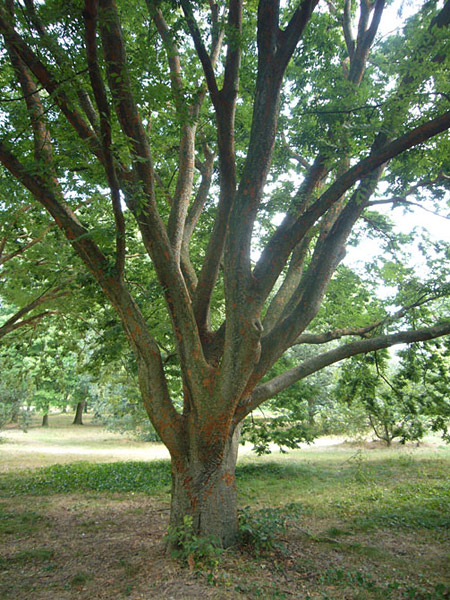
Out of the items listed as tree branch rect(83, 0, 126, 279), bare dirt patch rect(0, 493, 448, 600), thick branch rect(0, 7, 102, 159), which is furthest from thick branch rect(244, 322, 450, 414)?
thick branch rect(0, 7, 102, 159)

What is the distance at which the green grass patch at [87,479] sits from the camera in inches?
362

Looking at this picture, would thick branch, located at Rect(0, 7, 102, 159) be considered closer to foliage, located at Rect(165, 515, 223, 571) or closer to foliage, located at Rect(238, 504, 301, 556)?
foliage, located at Rect(165, 515, 223, 571)

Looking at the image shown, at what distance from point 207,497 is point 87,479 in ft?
23.1

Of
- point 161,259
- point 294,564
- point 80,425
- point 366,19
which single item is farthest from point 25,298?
point 80,425

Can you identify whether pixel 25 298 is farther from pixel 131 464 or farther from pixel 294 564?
pixel 294 564

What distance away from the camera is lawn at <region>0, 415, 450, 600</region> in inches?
155

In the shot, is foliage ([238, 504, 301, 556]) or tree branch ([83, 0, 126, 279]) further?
foliage ([238, 504, 301, 556])

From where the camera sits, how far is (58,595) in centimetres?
390

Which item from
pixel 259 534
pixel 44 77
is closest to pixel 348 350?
pixel 259 534

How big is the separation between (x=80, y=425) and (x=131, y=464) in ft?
67.0

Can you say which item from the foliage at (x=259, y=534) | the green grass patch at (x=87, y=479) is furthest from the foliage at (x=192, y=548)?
the green grass patch at (x=87, y=479)

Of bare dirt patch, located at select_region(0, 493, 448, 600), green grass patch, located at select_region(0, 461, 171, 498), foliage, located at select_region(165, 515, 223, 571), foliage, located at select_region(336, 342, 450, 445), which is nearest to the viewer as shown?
bare dirt patch, located at select_region(0, 493, 448, 600)

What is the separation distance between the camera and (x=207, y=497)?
4.70 m

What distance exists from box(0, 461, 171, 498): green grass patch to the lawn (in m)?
0.05
